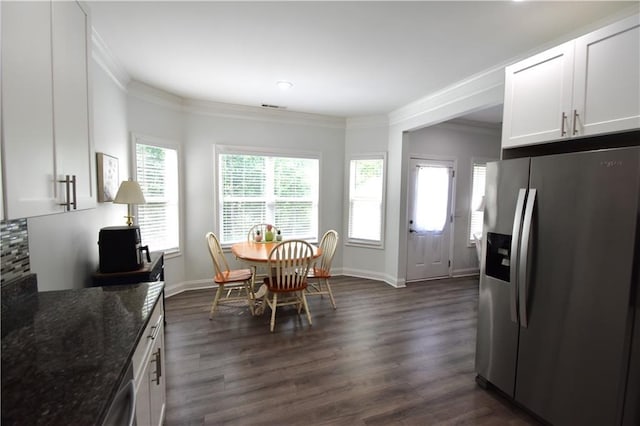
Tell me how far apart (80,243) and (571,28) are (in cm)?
411

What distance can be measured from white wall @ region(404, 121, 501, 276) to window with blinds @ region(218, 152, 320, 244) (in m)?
1.79

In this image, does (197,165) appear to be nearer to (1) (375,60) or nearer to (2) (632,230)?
(1) (375,60)

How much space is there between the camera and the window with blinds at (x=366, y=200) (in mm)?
4605

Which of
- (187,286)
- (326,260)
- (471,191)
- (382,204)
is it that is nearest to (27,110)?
(326,260)

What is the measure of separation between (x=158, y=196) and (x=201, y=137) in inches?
39.8

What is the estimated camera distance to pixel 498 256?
2.00 m

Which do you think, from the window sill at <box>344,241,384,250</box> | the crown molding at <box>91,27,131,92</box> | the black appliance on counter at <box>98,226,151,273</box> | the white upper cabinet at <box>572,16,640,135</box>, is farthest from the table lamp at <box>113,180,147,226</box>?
the white upper cabinet at <box>572,16,640,135</box>

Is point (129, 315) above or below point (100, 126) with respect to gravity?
below

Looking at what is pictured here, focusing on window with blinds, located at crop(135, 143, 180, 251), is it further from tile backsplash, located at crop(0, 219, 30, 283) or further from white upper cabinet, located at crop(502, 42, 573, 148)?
white upper cabinet, located at crop(502, 42, 573, 148)

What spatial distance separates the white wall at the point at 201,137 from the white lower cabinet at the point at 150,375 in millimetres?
2390

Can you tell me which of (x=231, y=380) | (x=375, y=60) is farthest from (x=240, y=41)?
(x=231, y=380)

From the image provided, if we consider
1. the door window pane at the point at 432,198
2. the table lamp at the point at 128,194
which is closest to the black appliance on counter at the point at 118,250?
the table lamp at the point at 128,194

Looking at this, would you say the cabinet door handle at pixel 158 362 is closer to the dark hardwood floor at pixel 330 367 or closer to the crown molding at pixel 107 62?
the dark hardwood floor at pixel 330 367

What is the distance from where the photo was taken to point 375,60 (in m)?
2.63
